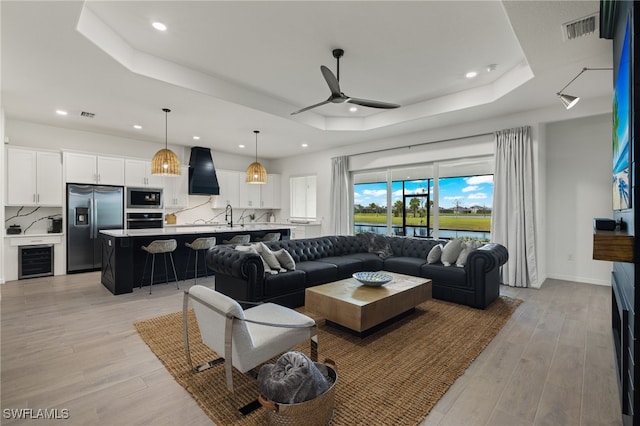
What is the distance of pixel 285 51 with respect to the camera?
3.48 m

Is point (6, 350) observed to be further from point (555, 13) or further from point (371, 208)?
point (371, 208)

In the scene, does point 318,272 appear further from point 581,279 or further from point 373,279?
point 581,279

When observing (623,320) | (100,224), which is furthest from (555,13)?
(100,224)

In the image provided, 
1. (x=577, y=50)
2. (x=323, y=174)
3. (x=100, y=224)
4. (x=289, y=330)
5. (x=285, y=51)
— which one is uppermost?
(x=285, y=51)

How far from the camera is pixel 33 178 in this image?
5.43m

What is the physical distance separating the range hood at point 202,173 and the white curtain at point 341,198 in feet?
10.0

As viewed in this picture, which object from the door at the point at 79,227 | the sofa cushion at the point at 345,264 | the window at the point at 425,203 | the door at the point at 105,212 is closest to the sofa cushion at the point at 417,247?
the sofa cushion at the point at 345,264

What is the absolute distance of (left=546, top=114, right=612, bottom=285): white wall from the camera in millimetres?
4848

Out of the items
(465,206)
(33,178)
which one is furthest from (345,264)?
(33,178)

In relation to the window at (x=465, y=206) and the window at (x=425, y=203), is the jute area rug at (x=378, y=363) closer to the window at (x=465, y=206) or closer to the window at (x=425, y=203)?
the window at (x=465, y=206)

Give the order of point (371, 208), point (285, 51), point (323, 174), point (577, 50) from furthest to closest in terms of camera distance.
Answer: point (323, 174) < point (371, 208) < point (285, 51) < point (577, 50)

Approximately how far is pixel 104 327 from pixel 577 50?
576cm

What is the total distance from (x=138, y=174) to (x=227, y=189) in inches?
88.3

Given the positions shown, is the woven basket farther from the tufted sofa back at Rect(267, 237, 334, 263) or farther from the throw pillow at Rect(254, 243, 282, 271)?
the tufted sofa back at Rect(267, 237, 334, 263)
